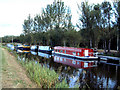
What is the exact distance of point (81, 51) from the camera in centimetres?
2253

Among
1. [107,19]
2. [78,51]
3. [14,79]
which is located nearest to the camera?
[14,79]

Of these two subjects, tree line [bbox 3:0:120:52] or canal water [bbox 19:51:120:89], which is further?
tree line [bbox 3:0:120:52]

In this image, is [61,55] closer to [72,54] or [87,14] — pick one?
[72,54]

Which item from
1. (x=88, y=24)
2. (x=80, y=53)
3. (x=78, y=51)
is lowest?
(x=80, y=53)

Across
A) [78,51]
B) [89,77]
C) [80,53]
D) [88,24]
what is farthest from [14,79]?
[88,24]

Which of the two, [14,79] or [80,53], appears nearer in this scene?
[14,79]

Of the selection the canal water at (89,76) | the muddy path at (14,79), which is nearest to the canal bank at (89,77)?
the canal water at (89,76)

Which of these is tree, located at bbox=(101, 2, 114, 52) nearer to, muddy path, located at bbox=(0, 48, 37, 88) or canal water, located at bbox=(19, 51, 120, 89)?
canal water, located at bbox=(19, 51, 120, 89)

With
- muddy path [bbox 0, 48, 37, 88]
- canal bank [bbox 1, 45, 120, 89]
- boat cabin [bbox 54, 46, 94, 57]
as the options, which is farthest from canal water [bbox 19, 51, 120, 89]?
boat cabin [bbox 54, 46, 94, 57]

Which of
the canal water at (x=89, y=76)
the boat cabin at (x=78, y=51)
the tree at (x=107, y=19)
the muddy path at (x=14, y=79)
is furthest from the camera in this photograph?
the tree at (x=107, y=19)

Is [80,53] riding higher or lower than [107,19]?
lower

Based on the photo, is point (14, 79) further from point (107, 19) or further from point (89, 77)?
point (107, 19)

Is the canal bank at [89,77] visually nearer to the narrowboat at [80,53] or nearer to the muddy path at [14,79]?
the muddy path at [14,79]

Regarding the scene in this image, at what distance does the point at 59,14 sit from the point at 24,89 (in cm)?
3443
